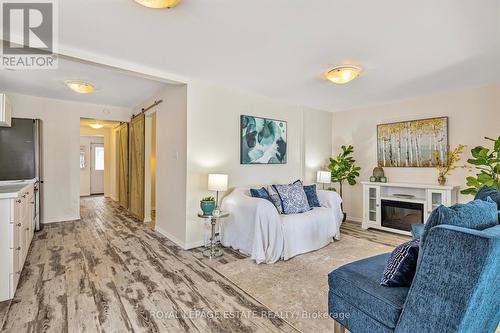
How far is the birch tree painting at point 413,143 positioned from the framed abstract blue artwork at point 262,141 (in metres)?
1.95

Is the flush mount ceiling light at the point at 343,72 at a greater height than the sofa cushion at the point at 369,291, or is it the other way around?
the flush mount ceiling light at the point at 343,72

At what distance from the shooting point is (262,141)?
14.7 feet

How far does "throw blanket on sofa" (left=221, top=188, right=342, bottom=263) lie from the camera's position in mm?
3070

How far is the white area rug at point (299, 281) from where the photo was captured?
6.61ft

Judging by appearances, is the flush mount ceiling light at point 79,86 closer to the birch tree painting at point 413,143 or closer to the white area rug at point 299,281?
the white area rug at point 299,281

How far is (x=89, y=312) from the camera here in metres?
2.04

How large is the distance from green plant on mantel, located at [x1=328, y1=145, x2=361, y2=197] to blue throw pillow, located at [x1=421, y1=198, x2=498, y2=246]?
12.1ft

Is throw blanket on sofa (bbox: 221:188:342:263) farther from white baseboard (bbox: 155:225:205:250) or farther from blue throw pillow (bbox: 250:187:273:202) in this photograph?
white baseboard (bbox: 155:225:205:250)

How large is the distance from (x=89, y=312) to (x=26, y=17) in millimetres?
2499

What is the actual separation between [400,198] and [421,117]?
1.48 metres

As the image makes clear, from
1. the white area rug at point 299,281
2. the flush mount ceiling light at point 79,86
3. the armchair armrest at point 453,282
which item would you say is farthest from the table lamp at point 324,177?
the flush mount ceiling light at point 79,86

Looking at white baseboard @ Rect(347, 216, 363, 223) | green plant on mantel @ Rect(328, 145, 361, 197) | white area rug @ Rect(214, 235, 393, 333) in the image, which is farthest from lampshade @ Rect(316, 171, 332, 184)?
white area rug @ Rect(214, 235, 393, 333)

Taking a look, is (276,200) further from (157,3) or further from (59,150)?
(59,150)

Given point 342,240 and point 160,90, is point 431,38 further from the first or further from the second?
point 160,90
